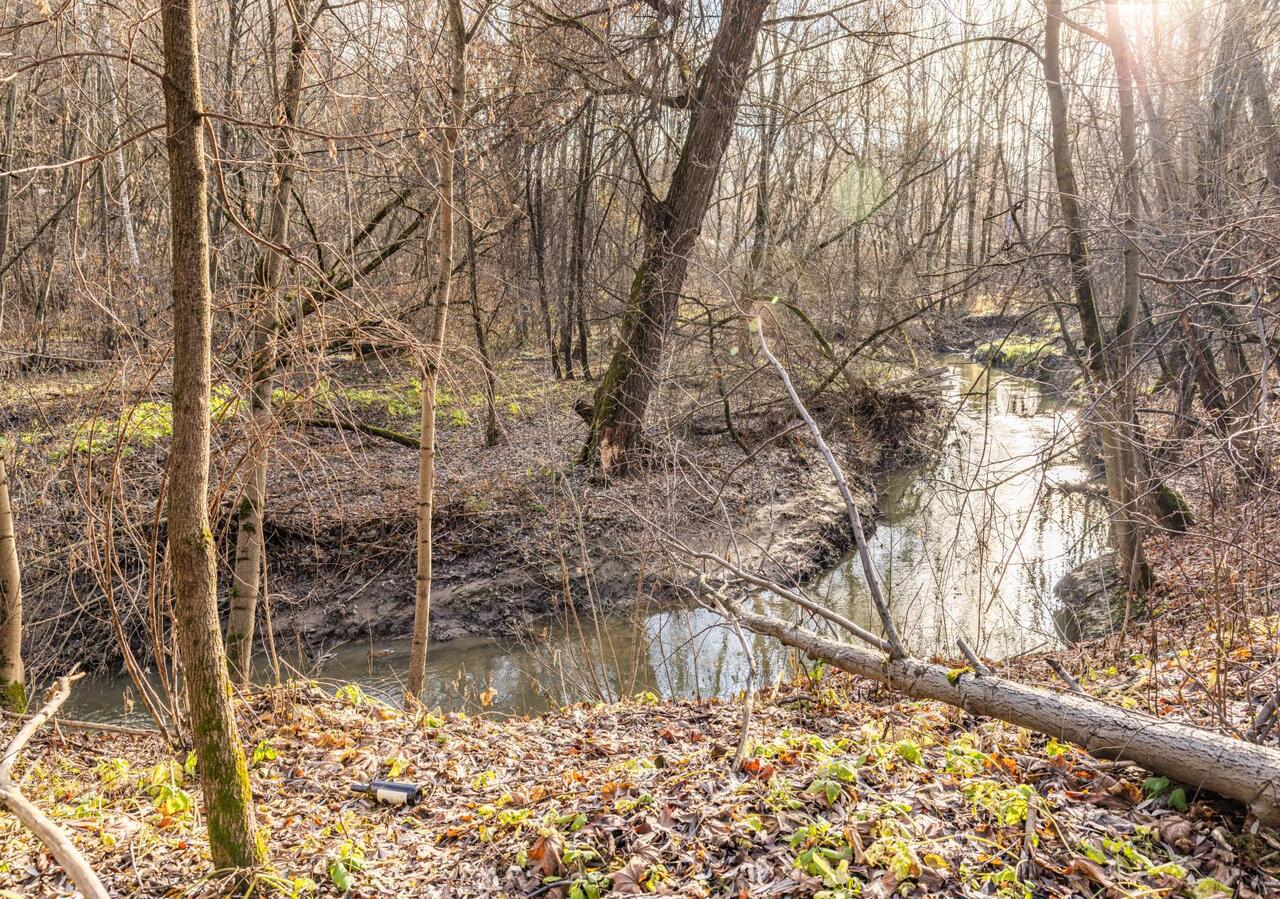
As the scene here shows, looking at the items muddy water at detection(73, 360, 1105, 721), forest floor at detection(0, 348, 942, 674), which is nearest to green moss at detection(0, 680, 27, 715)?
forest floor at detection(0, 348, 942, 674)

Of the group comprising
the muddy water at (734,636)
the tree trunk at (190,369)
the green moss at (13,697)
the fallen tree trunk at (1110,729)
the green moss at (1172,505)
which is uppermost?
the tree trunk at (190,369)

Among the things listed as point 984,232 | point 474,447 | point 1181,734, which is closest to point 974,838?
point 1181,734

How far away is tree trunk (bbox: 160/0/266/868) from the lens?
2.32 metres

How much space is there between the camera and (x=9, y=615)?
540 cm

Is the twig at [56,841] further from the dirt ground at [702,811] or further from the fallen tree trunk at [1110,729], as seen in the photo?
the fallen tree trunk at [1110,729]

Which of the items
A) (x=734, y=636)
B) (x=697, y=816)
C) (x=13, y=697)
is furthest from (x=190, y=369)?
(x=734, y=636)

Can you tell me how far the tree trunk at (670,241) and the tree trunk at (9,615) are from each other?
6784mm

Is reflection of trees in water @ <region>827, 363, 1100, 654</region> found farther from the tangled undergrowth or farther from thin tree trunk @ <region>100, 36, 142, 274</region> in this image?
thin tree trunk @ <region>100, 36, 142, 274</region>

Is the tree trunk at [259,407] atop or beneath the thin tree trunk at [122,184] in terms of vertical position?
beneath

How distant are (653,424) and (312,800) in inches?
311

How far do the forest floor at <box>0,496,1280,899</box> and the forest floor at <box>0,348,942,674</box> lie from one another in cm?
291

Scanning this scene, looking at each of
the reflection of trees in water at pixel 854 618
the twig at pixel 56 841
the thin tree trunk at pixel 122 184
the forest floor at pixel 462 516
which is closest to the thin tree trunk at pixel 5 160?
the thin tree trunk at pixel 122 184

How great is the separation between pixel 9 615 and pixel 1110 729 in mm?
6542

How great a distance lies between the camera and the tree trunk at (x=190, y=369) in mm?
2320
